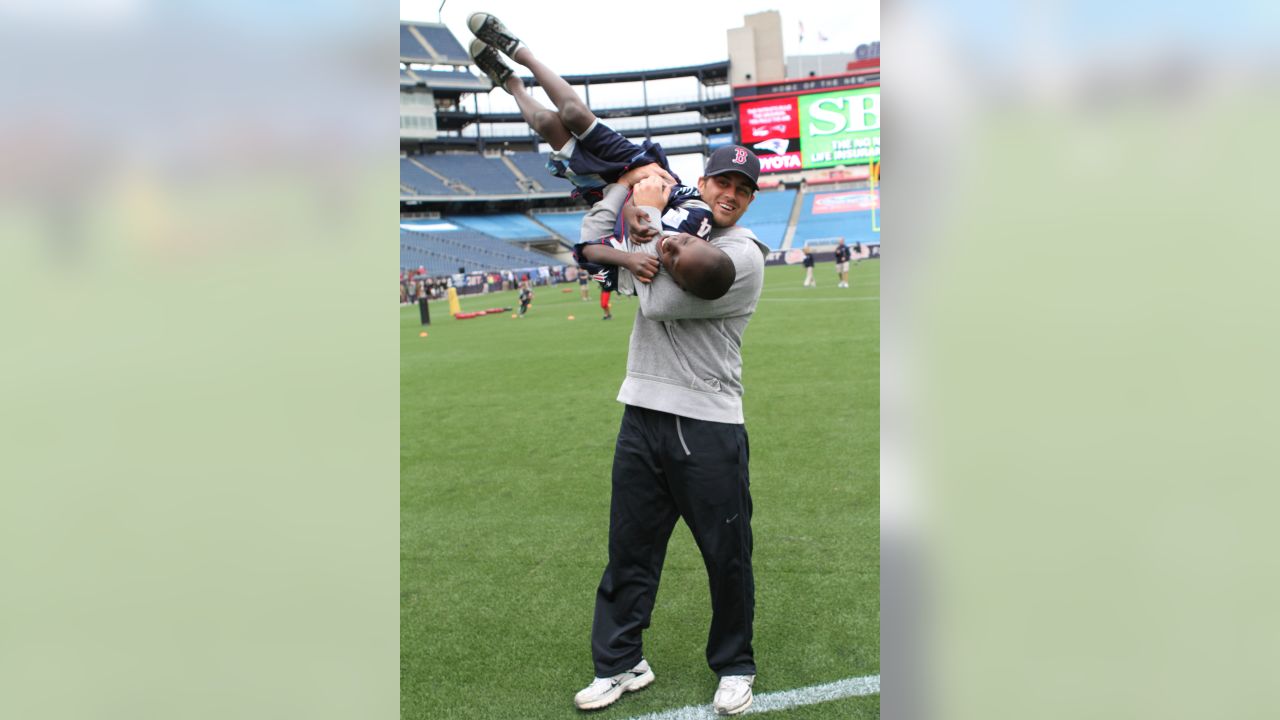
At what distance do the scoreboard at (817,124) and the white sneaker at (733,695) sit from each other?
50452 millimetres

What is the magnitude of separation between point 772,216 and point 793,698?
5701cm

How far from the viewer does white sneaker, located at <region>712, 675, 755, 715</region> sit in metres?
2.98

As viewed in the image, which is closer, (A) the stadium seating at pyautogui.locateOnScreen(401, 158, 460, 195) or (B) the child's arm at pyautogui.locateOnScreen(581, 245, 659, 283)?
(B) the child's arm at pyautogui.locateOnScreen(581, 245, 659, 283)

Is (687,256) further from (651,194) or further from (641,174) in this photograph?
(641,174)

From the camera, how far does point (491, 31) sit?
7.47 feet

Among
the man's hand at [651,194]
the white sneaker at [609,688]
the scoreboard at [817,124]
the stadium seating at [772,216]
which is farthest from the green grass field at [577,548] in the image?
the scoreboard at [817,124]

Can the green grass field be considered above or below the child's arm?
below

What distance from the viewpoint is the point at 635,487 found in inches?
121

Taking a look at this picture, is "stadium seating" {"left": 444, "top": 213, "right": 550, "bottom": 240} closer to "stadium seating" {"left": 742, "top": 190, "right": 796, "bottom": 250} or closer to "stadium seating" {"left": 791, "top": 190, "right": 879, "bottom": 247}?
"stadium seating" {"left": 742, "top": 190, "right": 796, "bottom": 250}

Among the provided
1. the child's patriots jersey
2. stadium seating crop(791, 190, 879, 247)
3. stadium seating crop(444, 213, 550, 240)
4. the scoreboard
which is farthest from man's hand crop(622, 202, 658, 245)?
stadium seating crop(444, 213, 550, 240)

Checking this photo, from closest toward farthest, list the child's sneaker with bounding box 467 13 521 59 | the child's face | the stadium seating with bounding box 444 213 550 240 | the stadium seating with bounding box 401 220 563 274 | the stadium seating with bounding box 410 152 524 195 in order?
the child's sneaker with bounding box 467 13 521 59 < the child's face < the stadium seating with bounding box 401 220 563 274 < the stadium seating with bounding box 444 213 550 240 < the stadium seating with bounding box 410 152 524 195

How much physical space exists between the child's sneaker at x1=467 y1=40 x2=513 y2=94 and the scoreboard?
50.7 meters
